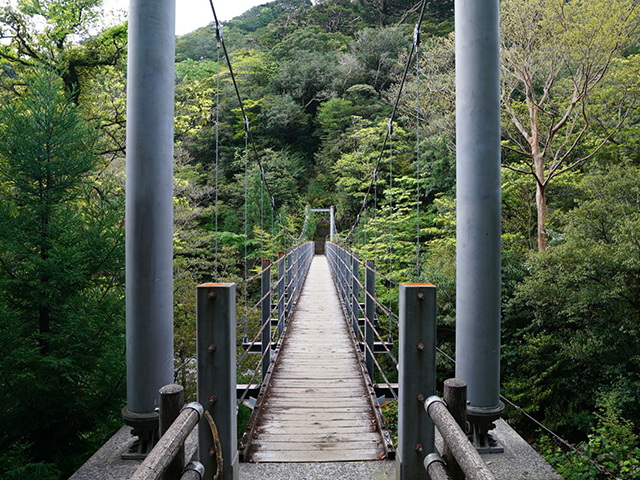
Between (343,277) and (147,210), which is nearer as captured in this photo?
(147,210)

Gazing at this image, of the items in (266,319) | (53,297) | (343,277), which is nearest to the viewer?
(266,319)

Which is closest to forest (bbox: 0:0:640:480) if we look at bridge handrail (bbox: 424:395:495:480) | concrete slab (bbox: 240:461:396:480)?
concrete slab (bbox: 240:461:396:480)

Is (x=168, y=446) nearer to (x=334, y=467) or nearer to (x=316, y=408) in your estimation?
(x=334, y=467)

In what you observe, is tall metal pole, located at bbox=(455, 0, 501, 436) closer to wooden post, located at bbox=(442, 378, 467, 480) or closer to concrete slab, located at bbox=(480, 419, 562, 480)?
concrete slab, located at bbox=(480, 419, 562, 480)

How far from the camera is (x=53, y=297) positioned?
9.39 ft

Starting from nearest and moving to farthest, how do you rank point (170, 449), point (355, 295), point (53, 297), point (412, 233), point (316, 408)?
point (170, 449)
point (316, 408)
point (53, 297)
point (355, 295)
point (412, 233)

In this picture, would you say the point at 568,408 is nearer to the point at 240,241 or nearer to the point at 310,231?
the point at 240,241

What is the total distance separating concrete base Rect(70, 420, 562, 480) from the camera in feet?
4.53

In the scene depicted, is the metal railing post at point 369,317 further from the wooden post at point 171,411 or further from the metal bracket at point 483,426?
the wooden post at point 171,411

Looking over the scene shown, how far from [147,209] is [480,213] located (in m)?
1.30

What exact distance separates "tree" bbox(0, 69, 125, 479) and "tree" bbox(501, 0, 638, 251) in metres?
7.87

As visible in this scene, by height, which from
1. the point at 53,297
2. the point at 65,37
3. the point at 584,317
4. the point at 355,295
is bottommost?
the point at 584,317

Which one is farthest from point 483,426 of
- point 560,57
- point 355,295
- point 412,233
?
point 412,233

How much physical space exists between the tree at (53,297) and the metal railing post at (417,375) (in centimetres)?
228
